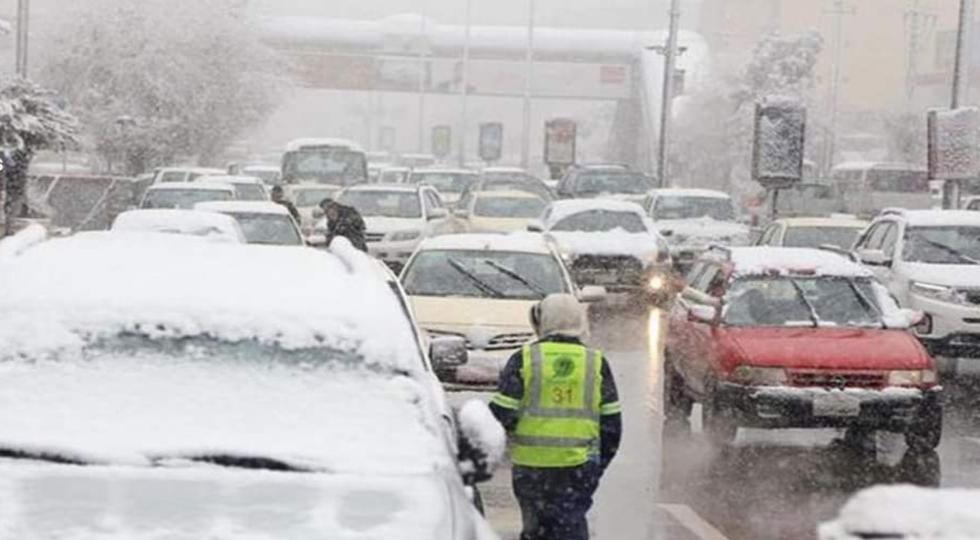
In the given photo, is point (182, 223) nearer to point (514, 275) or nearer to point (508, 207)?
point (514, 275)

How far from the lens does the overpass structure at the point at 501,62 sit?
262ft

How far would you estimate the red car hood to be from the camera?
14.6 m

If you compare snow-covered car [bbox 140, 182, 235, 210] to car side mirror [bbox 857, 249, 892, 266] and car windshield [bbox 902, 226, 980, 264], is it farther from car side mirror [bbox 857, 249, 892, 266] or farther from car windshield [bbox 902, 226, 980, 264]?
car windshield [bbox 902, 226, 980, 264]

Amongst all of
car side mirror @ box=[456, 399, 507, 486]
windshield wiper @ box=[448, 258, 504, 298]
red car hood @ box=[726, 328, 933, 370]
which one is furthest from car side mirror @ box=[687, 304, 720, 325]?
car side mirror @ box=[456, 399, 507, 486]

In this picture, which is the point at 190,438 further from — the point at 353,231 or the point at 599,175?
the point at 599,175

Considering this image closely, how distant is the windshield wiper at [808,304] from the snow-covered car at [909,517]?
34.6ft

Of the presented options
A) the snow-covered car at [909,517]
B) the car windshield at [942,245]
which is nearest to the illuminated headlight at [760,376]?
the car windshield at [942,245]

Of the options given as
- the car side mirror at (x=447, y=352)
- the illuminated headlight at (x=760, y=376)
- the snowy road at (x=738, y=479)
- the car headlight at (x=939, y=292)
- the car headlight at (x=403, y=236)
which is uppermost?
the car side mirror at (x=447, y=352)

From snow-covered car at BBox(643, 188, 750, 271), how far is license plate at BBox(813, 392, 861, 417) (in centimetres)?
1972

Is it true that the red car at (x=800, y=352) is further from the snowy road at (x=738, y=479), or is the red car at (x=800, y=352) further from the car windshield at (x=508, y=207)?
the car windshield at (x=508, y=207)

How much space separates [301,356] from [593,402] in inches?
69.2

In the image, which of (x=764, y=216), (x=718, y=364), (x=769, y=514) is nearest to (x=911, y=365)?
(x=718, y=364)

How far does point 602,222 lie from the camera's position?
3167cm

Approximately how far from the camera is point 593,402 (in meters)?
8.41
